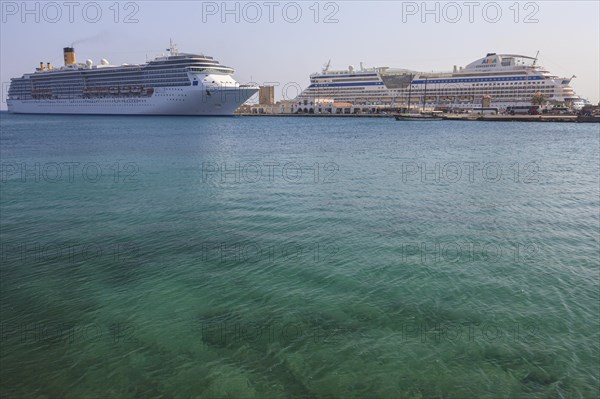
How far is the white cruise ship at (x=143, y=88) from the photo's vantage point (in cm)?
8544

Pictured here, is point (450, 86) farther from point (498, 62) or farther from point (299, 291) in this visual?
point (299, 291)

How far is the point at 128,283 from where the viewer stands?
976 cm

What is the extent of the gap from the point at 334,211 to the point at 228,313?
8283mm

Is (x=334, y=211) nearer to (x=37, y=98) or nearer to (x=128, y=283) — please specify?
(x=128, y=283)

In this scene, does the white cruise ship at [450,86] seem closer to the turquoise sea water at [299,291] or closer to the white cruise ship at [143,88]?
the white cruise ship at [143,88]

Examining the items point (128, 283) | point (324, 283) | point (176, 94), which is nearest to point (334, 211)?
point (324, 283)

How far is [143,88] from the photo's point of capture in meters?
90.1

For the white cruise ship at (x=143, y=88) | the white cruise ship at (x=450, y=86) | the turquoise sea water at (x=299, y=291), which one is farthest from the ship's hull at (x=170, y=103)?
the turquoise sea water at (x=299, y=291)

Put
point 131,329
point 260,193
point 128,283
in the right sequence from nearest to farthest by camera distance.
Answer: point 131,329 → point 128,283 → point 260,193

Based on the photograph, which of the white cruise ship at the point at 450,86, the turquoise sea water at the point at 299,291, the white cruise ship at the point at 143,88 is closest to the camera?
the turquoise sea water at the point at 299,291

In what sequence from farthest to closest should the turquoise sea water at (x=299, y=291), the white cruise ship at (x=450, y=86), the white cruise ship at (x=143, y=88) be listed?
1. the white cruise ship at (x=450, y=86)
2. the white cruise ship at (x=143, y=88)
3. the turquoise sea water at (x=299, y=291)

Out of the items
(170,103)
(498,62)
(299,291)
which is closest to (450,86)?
(498,62)

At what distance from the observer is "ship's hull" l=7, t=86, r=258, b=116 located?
283 feet

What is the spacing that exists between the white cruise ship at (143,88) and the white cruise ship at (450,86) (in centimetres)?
4759
